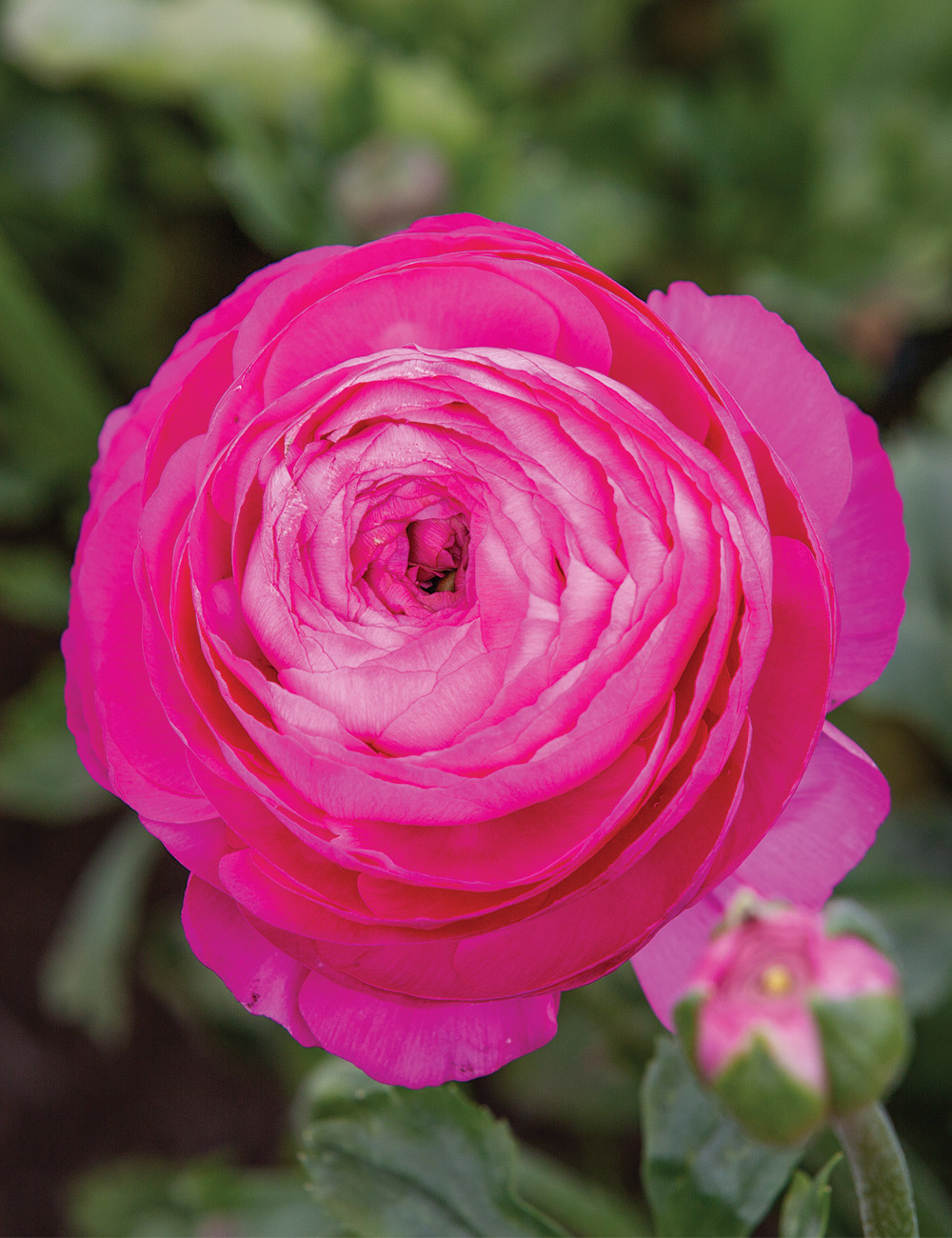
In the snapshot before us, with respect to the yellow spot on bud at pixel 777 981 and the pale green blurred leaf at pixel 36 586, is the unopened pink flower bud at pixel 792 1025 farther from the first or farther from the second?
the pale green blurred leaf at pixel 36 586

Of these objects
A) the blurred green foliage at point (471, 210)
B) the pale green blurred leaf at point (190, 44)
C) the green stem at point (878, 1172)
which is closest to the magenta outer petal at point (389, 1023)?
the green stem at point (878, 1172)

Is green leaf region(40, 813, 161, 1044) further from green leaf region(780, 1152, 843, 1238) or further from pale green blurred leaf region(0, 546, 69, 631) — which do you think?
green leaf region(780, 1152, 843, 1238)

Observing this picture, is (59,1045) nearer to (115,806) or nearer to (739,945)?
(115,806)

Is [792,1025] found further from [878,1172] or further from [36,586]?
[36,586]

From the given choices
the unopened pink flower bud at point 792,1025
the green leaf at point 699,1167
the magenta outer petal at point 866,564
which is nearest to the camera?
the unopened pink flower bud at point 792,1025

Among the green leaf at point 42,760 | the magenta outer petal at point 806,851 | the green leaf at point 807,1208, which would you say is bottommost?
the green leaf at point 42,760

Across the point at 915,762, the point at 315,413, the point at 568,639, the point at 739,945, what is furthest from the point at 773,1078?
the point at 915,762
